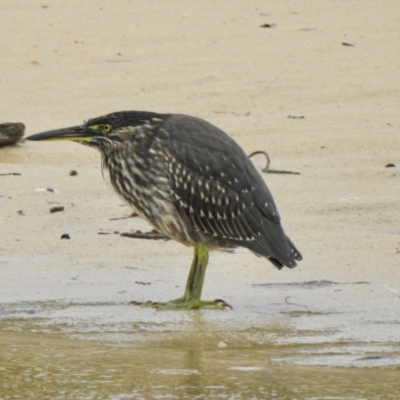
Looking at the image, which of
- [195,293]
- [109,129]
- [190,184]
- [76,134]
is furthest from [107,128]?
[195,293]

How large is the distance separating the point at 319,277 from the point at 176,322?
94 centimetres

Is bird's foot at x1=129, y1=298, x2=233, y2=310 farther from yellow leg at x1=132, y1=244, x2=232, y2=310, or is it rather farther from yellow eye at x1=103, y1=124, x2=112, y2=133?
yellow eye at x1=103, y1=124, x2=112, y2=133

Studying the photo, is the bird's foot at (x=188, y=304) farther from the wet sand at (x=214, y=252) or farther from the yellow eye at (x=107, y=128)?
the yellow eye at (x=107, y=128)

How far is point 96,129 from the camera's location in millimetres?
7121

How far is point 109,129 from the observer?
7.09m

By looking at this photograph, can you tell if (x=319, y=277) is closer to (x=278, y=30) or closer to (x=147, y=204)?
(x=147, y=204)

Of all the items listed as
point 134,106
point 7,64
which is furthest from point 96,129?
point 7,64

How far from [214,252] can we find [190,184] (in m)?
0.92

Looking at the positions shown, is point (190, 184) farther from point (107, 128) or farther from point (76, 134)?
point (76, 134)

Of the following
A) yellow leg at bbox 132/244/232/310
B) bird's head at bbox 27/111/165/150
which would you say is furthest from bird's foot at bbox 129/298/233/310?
bird's head at bbox 27/111/165/150

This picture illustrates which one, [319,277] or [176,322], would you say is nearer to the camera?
[176,322]

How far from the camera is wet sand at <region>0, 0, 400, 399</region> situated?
564 centimetres

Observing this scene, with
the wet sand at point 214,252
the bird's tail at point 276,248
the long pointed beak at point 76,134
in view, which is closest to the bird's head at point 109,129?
the long pointed beak at point 76,134

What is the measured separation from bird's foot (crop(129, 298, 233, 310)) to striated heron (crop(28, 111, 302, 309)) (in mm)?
16
